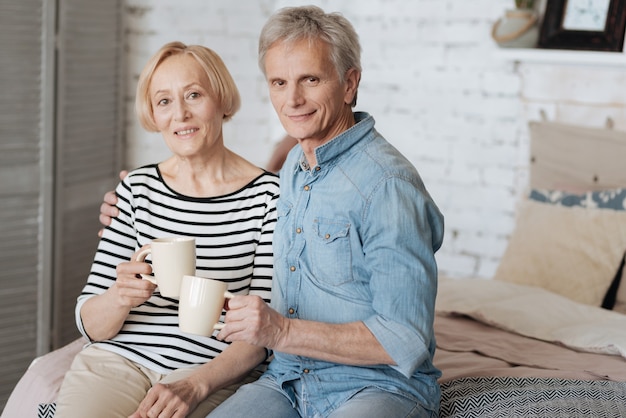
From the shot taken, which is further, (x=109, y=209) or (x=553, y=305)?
(x=553, y=305)

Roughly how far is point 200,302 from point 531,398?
0.84 m

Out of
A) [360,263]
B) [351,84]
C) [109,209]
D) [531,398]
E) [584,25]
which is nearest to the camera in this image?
[360,263]

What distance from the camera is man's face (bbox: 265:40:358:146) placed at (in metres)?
1.63

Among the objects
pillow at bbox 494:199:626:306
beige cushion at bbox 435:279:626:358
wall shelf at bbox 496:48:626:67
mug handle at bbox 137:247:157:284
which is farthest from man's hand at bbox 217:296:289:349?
wall shelf at bbox 496:48:626:67

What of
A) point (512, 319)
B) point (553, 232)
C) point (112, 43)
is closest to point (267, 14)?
point (112, 43)

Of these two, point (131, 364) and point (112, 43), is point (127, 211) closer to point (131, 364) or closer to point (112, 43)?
point (131, 364)

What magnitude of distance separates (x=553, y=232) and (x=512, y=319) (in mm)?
526

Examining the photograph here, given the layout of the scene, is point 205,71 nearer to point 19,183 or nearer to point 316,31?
point 316,31

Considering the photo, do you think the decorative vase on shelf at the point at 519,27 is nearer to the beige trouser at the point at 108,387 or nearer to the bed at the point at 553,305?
the bed at the point at 553,305

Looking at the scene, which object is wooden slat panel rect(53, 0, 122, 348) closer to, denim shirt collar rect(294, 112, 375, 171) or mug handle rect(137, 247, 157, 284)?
mug handle rect(137, 247, 157, 284)

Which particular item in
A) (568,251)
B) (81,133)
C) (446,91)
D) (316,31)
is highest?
(316,31)

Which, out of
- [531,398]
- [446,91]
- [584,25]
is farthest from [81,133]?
[531,398]

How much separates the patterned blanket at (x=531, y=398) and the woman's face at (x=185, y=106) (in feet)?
2.68

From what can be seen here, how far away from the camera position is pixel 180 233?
6.32 ft
